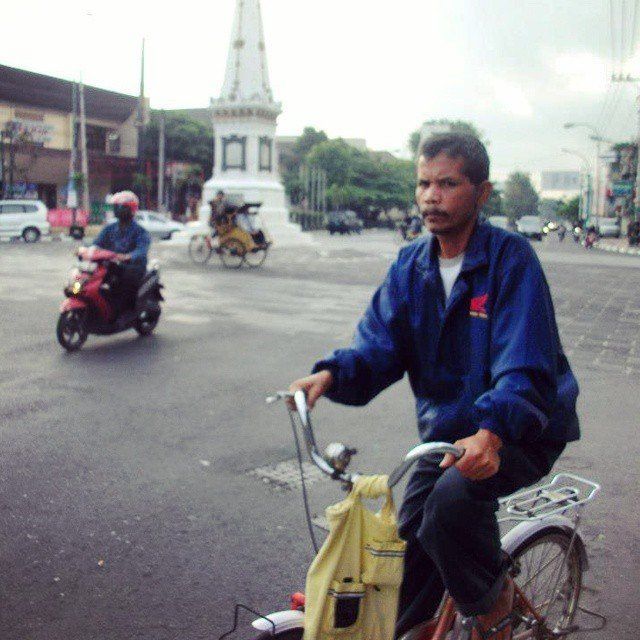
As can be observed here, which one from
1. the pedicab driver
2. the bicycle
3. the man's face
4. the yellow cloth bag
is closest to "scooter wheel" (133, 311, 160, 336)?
the bicycle

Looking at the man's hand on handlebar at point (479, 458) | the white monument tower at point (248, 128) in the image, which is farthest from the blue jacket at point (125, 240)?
the white monument tower at point (248, 128)

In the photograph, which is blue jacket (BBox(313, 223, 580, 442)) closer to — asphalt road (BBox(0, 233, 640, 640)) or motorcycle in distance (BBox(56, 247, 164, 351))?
asphalt road (BBox(0, 233, 640, 640))

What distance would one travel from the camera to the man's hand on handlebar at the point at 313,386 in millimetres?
2209

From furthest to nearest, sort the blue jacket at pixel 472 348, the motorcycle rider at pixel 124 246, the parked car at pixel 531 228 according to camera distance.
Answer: the parked car at pixel 531 228, the motorcycle rider at pixel 124 246, the blue jacket at pixel 472 348

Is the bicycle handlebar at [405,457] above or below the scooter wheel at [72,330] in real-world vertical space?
above

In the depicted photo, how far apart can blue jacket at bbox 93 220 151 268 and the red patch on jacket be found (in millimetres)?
7830

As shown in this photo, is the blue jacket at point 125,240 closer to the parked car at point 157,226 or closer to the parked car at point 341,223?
the parked car at point 157,226

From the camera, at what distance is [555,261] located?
2755 cm

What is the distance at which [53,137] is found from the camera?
51375 millimetres

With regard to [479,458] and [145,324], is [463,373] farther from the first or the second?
[145,324]

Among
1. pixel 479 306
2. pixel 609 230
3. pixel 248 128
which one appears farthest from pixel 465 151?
pixel 609 230

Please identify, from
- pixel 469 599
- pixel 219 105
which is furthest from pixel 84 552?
pixel 219 105

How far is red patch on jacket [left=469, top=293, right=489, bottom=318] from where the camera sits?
7.38ft

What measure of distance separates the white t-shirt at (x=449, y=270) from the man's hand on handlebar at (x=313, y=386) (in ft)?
1.28
